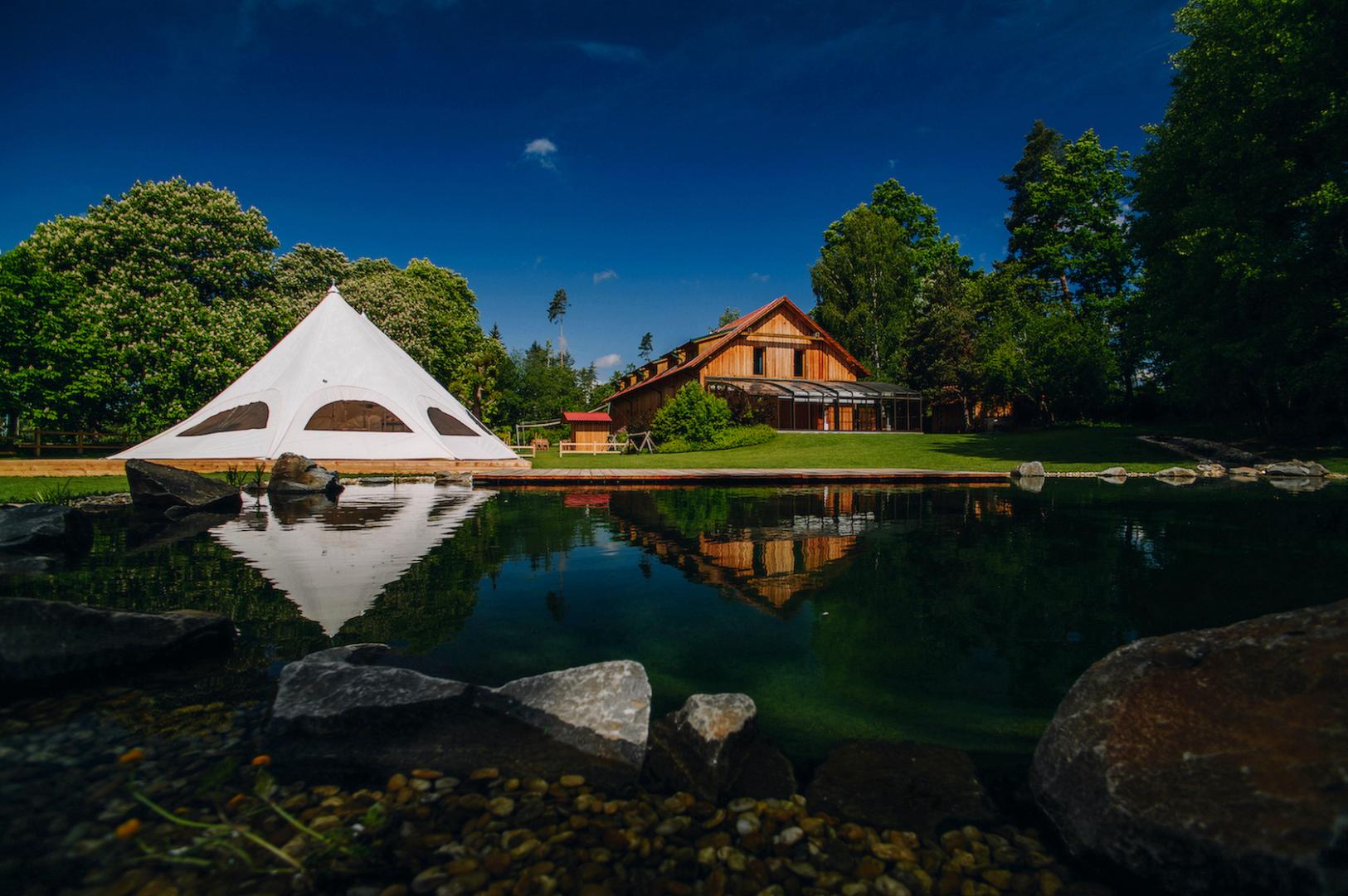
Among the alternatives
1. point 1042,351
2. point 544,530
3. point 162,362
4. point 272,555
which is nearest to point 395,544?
point 272,555

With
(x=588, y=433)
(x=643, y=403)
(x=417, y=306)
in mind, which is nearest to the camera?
(x=417, y=306)

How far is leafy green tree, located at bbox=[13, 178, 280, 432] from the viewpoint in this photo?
840 inches

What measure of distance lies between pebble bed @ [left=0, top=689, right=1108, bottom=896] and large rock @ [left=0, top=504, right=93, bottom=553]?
220 inches

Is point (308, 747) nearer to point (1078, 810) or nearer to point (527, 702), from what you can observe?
point (527, 702)

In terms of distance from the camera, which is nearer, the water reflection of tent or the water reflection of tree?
the water reflection of tree

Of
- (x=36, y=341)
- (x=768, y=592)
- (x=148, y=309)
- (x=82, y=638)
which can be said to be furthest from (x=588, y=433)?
(x=82, y=638)

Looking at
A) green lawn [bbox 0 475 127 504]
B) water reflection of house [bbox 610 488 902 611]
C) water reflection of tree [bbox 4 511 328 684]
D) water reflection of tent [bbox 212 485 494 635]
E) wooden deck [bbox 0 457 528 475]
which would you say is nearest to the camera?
water reflection of tree [bbox 4 511 328 684]

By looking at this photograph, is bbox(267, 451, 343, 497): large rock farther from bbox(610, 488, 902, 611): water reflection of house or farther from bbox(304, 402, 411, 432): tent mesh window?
bbox(610, 488, 902, 611): water reflection of house

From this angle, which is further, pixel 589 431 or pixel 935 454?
pixel 589 431

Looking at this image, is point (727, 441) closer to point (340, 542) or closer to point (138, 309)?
point (340, 542)

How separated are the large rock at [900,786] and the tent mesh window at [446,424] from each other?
682 inches

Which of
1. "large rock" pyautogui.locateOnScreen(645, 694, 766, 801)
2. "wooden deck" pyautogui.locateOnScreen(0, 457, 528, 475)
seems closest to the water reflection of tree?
"large rock" pyautogui.locateOnScreen(645, 694, 766, 801)

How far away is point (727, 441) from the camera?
2697 centimetres

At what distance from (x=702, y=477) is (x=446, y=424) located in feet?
28.9
